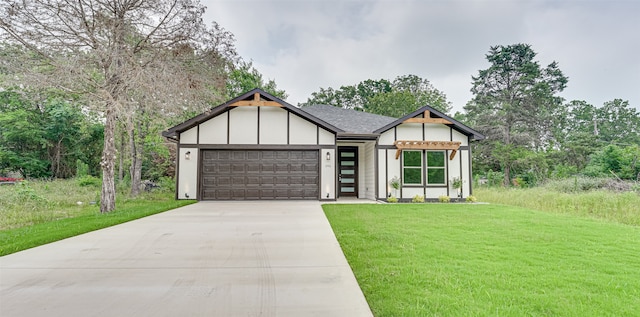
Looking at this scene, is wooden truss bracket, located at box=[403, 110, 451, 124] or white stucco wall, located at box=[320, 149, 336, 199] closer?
white stucco wall, located at box=[320, 149, 336, 199]

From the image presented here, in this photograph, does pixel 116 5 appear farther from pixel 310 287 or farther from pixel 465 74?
pixel 465 74

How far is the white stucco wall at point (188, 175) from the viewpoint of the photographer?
1048 cm

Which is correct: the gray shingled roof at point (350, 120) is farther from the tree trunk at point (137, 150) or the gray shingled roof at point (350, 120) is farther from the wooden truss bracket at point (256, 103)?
the tree trunk at point (137, 150)

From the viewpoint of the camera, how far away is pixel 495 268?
3004mm

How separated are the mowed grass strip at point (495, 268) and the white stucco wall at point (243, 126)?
622 centimetres

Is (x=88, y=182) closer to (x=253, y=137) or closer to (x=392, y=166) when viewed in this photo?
(x=253, y=137)

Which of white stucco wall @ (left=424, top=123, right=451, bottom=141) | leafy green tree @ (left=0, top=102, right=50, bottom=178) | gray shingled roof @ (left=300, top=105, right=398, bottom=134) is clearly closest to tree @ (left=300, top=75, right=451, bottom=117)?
gray shingled roof @ (left=300, top=105, right=398, bottom=134)

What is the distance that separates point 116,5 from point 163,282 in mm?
7608

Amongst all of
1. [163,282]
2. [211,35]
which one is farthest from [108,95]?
[163,282]

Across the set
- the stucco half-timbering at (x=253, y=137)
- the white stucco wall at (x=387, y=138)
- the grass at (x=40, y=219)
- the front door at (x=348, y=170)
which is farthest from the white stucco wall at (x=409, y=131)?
the grass at (x=40, y=219)

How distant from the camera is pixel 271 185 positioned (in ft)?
34.9

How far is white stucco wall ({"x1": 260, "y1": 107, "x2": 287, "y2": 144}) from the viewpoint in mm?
10711

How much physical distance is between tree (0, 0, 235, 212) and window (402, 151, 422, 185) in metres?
7.68

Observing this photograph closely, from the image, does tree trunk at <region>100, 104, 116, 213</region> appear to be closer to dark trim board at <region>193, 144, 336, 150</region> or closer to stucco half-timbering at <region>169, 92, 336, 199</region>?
stucco half-timbering at <region>169, 92, 336, 199</region>
